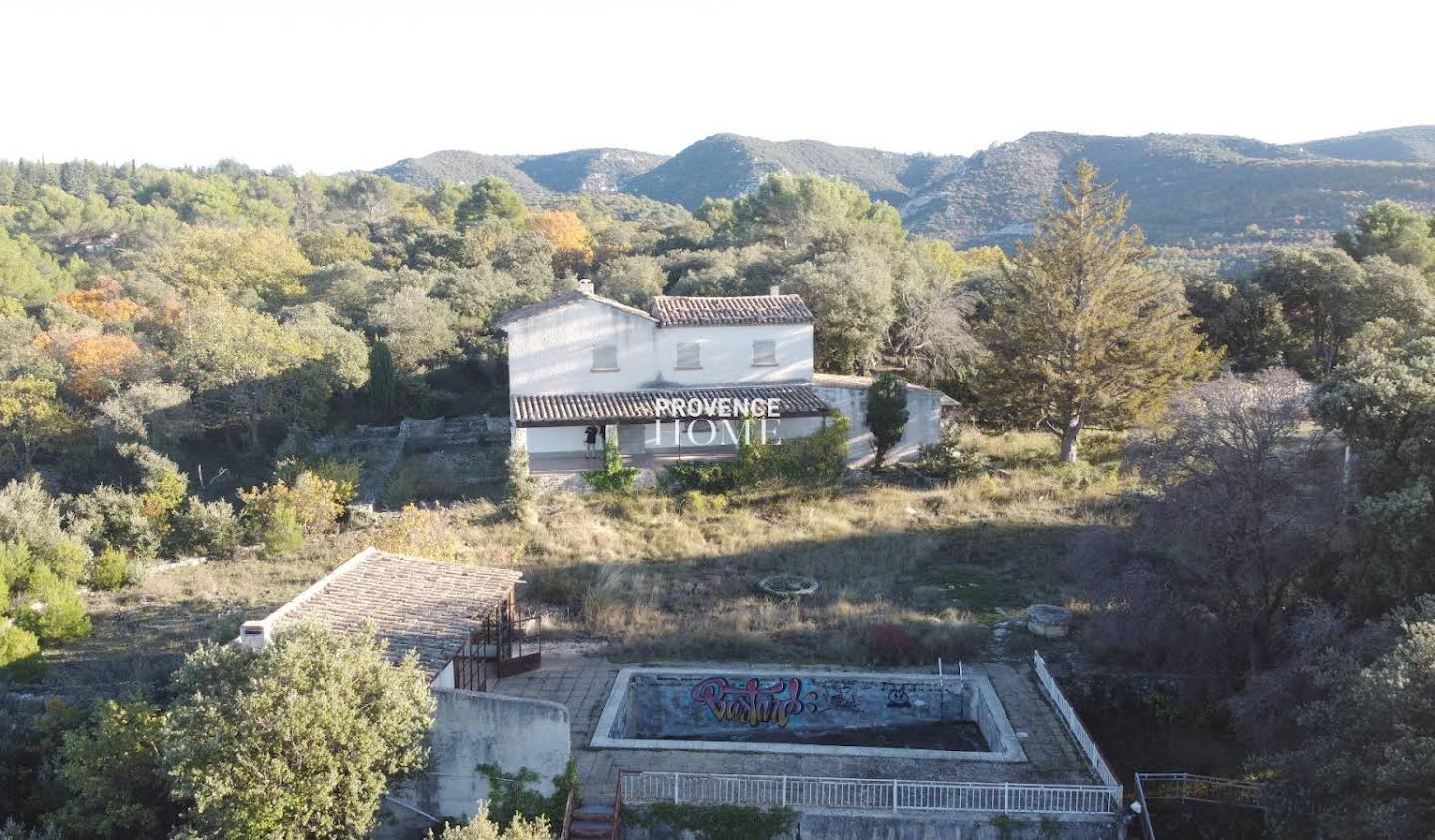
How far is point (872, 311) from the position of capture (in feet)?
110

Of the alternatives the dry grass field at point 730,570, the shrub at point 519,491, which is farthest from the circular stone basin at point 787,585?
the shrub at point 519,491

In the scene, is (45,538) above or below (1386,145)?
below

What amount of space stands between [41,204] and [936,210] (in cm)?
7327

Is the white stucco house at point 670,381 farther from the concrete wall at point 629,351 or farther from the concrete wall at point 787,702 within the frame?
the concrete wall at point 787,702

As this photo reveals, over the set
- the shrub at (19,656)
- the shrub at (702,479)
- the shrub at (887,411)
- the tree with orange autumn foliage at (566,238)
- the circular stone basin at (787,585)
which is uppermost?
the tree with orange autumn foliage at (566,238)

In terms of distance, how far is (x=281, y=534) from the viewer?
22141 mm

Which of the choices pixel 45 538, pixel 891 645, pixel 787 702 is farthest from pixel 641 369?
pixel 787 702

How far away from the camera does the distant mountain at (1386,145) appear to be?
67875 mm

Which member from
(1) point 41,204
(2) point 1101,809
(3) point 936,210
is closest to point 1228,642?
(2) point 1101,809

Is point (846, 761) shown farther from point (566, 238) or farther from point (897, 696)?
point (566, 238)

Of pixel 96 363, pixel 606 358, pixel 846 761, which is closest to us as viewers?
pixel 846 761

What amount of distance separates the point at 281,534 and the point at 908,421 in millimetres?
17244

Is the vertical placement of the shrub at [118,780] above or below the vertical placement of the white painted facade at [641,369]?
below

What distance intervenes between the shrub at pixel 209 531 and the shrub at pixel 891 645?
52.8 feet
